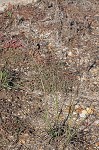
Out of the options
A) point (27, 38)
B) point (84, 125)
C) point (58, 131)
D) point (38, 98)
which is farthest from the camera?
point (27, 38)

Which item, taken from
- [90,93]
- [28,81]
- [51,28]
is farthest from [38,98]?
[51,28]

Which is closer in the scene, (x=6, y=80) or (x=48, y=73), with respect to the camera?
(x=6, y=80)

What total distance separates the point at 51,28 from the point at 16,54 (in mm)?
1878

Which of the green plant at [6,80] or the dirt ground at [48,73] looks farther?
the green plant at [6,80]

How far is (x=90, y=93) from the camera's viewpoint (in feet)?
34.5

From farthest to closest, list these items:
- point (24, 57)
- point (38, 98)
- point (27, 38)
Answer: point (27, 38) → point (24, 57) → point (38, 98)

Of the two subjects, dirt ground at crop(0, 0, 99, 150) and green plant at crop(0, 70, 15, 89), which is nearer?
dirt ground at crop(0, 0, 99, 150)

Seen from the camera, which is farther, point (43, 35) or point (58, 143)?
point (43, 35)

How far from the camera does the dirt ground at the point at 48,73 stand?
29.5ft

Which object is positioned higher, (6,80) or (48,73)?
(6,80)

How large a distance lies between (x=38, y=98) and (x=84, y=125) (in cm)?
146

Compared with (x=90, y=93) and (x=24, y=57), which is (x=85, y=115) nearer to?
(x=90, y=93)

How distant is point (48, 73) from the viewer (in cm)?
1082

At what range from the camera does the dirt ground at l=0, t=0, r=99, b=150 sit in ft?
29.5
